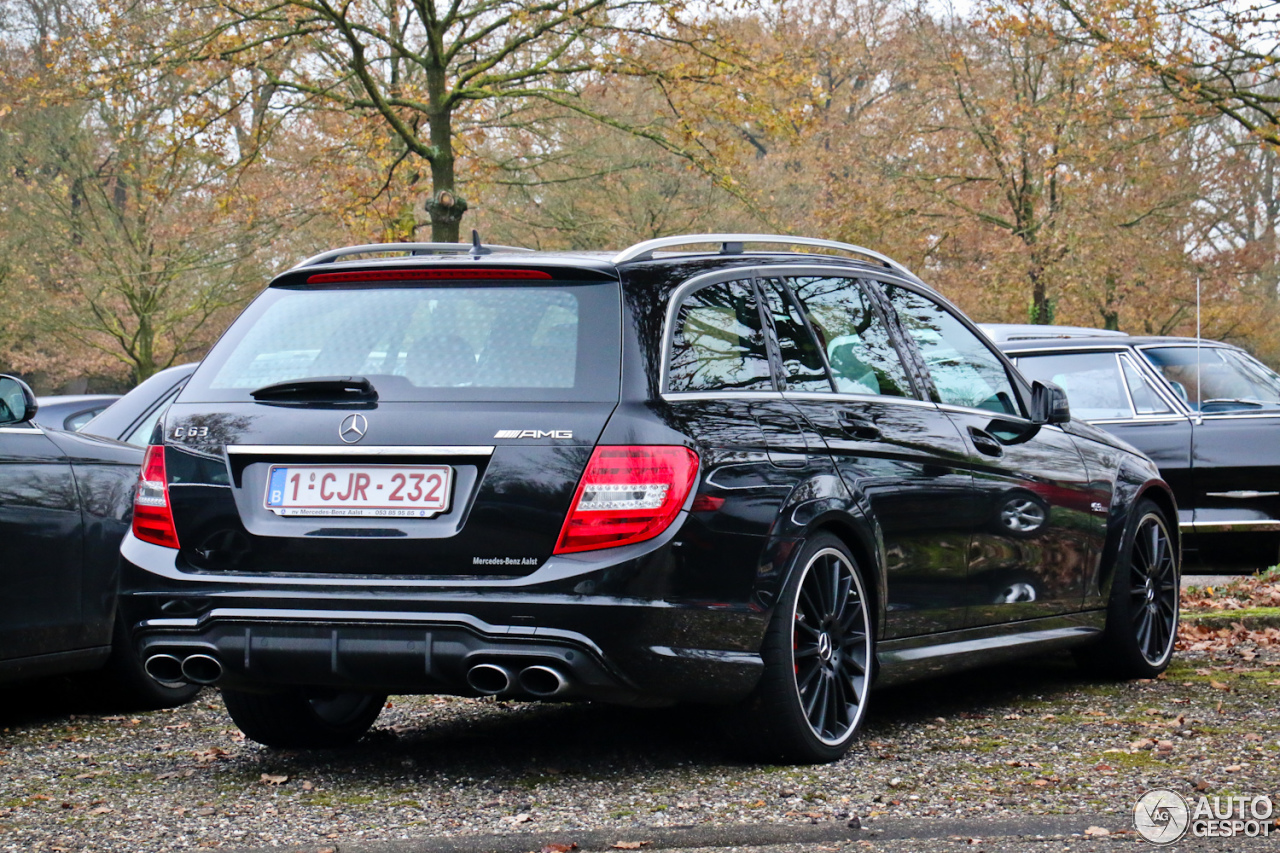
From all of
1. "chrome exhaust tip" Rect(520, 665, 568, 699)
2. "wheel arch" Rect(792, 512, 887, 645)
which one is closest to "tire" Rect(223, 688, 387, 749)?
"chrome exhaust tip" Rect(520, 665, 568, 699)

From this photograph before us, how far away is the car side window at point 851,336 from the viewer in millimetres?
5820

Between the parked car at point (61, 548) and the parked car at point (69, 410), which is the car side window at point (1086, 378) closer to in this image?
the parked car at point (69, 410)

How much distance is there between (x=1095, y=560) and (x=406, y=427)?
3.57 metres

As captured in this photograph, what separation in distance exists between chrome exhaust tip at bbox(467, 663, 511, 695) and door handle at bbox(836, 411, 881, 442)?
1562 millimetres

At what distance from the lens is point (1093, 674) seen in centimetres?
750

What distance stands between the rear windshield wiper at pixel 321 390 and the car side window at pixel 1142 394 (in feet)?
24.8

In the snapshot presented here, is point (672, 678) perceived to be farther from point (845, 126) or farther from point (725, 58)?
point (845, 126)

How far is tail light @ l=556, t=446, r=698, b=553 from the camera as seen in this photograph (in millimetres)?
4676

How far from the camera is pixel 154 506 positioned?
5.18 meters

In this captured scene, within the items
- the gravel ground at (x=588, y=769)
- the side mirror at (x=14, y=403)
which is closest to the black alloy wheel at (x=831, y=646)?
the gravel ground at (x=588, y=769)

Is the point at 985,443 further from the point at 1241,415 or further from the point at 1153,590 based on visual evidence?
the point at 1241,415

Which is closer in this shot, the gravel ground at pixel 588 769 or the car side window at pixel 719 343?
the gravel ground at pixel 588 769

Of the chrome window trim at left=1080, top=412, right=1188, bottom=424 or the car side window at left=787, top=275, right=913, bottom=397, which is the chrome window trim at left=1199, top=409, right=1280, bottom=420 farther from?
the car side window at left=787, top=275, right=913, bottom=397

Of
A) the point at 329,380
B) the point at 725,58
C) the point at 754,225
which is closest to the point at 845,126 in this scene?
the point at 754,225
